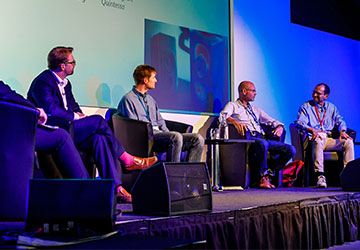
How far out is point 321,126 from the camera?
19.2 feet

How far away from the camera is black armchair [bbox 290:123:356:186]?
5434 millimetres

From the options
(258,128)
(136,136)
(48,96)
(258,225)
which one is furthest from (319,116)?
(48,96)

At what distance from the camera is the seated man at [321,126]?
17.6 ft

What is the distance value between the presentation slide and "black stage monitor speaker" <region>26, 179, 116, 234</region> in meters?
2.31

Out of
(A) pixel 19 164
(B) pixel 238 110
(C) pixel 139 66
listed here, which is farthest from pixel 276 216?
(B) pixel 238 110

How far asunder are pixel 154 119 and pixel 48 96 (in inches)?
47.5

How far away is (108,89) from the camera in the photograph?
450 cm

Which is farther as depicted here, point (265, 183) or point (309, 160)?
point (309, 160)

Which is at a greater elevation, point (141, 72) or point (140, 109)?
point (141, 72)

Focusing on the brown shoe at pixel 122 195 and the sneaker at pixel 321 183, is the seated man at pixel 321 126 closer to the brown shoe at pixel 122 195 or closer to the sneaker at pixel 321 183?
the sneaker at pixel 321 183

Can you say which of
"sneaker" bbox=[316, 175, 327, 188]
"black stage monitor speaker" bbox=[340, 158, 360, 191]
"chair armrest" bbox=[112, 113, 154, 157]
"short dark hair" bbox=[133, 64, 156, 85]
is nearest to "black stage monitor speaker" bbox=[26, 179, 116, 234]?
"chair armrest" bbox=[112, 113, 154, 157]

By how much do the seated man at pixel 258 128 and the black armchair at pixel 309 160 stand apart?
0.31 m

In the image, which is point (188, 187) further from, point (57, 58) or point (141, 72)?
point (141, 72)

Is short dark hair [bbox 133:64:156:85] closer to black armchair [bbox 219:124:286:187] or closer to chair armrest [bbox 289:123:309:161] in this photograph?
black armchair [bbox 219:124:286:187]
